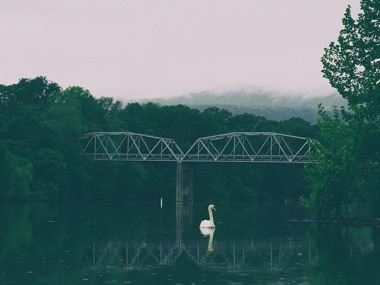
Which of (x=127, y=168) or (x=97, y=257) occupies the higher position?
(x=127, y=168)

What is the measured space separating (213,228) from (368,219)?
52.6 feet

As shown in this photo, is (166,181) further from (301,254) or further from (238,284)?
(238,284)

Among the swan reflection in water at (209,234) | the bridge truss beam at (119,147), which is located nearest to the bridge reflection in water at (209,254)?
the swan reflection in water at (209,234)

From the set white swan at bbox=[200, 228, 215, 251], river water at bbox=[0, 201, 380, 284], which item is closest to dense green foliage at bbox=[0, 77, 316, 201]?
river water at bbox=[0, 201, 380, 284]

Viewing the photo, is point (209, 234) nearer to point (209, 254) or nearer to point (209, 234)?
point (209, 234)

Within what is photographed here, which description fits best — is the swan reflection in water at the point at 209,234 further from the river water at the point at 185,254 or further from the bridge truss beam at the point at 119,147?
the bridge truss beam at the point at 119,147

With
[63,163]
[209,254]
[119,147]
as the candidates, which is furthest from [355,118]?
[119,147]

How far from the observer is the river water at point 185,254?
144 ft

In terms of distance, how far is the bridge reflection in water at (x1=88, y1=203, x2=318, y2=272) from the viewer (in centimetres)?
4912

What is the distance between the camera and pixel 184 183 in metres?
186

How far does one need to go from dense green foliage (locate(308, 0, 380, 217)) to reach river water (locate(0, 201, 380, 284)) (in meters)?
4.33

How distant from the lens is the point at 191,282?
42125mm

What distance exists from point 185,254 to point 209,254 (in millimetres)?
1382

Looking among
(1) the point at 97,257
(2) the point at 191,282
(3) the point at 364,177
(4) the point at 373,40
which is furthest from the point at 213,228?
(2) the point at 191,282
